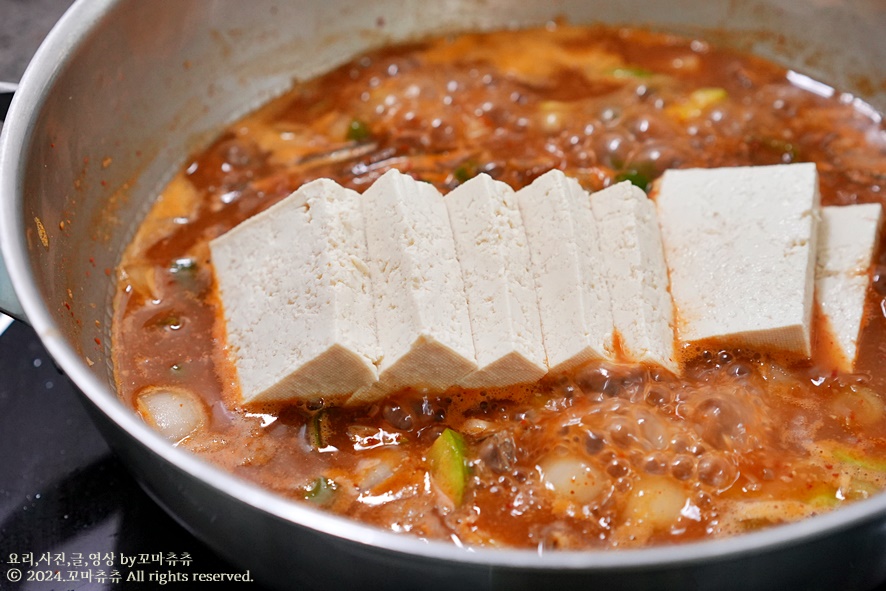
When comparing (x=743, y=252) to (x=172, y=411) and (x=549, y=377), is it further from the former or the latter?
(x=172, y=411)

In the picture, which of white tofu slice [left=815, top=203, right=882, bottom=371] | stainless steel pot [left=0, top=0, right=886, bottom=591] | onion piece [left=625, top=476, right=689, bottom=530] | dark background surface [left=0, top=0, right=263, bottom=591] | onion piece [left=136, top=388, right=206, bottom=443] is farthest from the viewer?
white tofu slice [left=815, top=203, right=882, bottom=371]

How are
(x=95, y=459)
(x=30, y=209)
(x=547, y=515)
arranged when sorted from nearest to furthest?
(x=547, y=515) → (x=30, y=209) → (x=95, y=459)

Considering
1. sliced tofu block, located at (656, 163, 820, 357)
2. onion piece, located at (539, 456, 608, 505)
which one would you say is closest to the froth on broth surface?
onion piece, located at (539, 456, 608, 505)

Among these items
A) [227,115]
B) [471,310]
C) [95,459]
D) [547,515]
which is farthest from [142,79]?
[547,515]

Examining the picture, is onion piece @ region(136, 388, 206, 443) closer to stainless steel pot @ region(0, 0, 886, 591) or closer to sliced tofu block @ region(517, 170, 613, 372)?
stainless steel pot @ region(0, 0, 886, 591)

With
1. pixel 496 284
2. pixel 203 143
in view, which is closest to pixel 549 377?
pixel 496 284

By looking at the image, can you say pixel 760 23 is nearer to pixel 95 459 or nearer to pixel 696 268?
pixel 696 268
